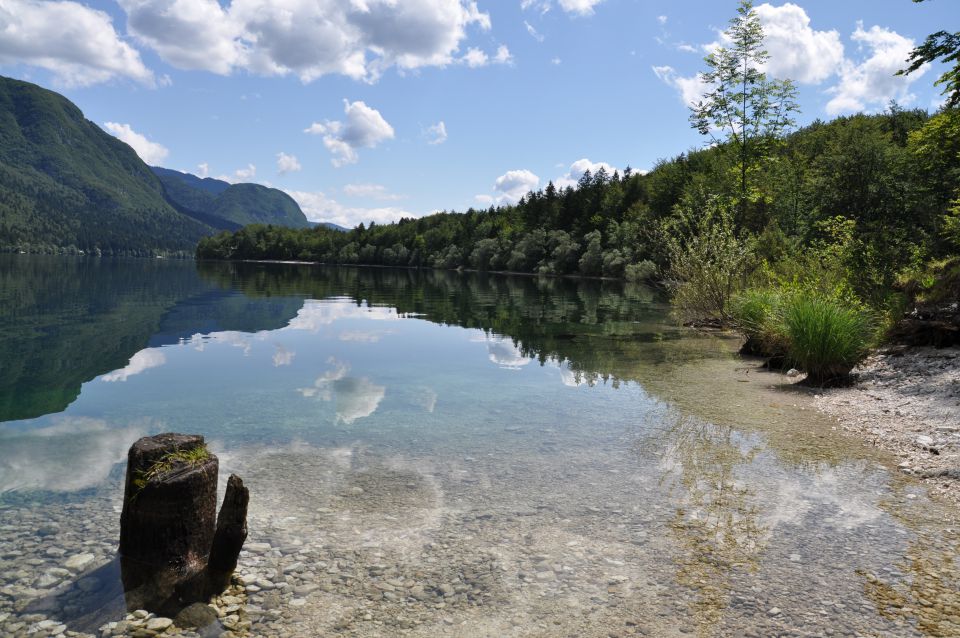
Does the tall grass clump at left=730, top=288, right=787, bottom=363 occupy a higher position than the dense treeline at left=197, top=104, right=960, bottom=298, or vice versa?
the dense treeline at left=197, top=104, right=960, bottom=298

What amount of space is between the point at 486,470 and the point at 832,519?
5.15 meters

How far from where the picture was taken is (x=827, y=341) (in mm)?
16109

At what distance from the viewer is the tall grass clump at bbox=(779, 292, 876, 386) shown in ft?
52.4

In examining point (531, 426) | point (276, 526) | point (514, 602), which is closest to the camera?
point (514, 602)

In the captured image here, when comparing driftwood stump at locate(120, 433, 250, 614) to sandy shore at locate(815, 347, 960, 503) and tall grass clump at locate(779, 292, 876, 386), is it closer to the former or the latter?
sandy shore at locate(815, 347, 960, 503)

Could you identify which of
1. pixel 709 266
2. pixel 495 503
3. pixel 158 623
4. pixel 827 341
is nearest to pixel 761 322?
pixel 709 266

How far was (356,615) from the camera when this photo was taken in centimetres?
575

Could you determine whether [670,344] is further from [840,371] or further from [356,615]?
[356,615]

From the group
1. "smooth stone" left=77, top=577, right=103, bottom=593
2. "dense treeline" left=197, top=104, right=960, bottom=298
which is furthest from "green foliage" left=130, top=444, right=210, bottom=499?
"dense treeline" left=197, top=104, right=960, bottom=298

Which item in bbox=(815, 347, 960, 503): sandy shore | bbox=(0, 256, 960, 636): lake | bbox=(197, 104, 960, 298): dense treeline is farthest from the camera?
bbox=(197, 104, 960, 298): dense treeline

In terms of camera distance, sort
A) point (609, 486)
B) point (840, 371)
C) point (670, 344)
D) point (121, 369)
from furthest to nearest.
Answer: point (670, 344), point (121, 369), point (840, 371), point (609, 486)

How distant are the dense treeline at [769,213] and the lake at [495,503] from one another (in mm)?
12736

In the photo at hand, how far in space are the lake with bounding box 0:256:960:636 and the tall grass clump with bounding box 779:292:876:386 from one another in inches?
43.5

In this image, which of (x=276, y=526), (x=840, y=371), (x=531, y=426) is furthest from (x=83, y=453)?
(x=840, y=371)
